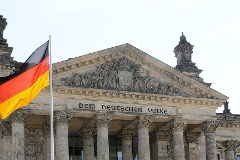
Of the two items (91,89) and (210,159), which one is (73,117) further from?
(210,159)

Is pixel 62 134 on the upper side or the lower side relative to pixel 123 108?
lower

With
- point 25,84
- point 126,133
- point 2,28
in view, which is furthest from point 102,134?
point 25,84

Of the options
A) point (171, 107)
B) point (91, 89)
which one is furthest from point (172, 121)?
point (91, 89)

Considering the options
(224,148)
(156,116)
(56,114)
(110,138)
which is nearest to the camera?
(56,114)

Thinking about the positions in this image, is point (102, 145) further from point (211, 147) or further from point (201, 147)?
point (201, 147)

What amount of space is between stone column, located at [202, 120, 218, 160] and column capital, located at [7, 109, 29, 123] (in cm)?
1443

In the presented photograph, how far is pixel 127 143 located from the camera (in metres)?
42.1

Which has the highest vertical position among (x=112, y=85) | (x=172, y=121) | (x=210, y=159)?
(x=112, y=85)

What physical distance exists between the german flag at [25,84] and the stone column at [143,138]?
15.6 meters

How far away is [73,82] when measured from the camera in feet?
123

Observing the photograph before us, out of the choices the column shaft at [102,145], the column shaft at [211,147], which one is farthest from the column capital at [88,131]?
the column shaft at [211,147]

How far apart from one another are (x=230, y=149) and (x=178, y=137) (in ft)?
33.2

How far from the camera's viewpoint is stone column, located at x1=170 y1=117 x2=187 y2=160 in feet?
129

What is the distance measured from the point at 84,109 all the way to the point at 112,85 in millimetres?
2962
